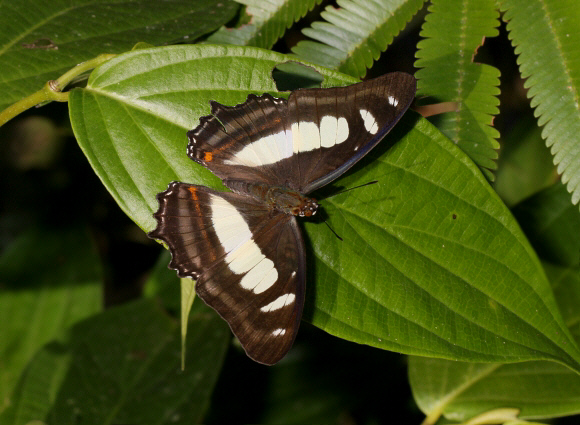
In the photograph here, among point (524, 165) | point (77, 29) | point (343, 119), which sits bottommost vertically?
point (524, 165)

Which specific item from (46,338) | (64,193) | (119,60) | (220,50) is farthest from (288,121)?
(64,193)

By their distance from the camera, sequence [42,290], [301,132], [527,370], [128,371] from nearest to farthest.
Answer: [301,132] → [527,370] → [128,371] → [42,290]

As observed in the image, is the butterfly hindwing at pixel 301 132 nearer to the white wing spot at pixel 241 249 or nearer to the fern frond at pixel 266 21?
the white wing spot at pixel 241 249

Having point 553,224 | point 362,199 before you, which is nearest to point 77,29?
point 362,199

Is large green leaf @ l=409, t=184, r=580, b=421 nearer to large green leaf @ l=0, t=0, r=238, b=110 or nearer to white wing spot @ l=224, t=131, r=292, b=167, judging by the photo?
white wing spot @ l=224, t=131, r=292, b=167

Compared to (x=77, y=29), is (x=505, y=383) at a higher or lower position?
lower

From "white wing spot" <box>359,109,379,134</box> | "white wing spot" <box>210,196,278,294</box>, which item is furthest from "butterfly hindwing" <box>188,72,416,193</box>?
"white wing spot" <box>210,196,278,294</box>

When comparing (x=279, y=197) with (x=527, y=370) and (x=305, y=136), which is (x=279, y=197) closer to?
(x=305, y=136)

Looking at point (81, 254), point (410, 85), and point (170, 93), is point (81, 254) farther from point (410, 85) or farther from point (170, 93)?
point (410, 85)
